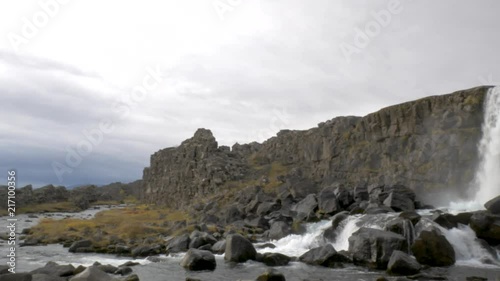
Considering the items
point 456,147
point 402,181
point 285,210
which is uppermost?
point 456,147

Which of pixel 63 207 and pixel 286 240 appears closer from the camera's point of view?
pixel 286 240

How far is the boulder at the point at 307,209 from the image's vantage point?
5683cm

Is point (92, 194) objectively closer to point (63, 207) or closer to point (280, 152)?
point (63, 207)

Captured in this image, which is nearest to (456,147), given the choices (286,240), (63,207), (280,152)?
(286,240)

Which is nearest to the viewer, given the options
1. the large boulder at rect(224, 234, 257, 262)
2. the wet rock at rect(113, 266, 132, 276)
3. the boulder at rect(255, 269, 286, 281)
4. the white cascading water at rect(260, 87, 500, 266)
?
the boulder at rect(255, 269, 286, 281)

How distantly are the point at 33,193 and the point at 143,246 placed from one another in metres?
108

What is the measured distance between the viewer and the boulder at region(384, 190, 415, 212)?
51.9m

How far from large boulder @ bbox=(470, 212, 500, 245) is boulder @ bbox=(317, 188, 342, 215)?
23.6 meters

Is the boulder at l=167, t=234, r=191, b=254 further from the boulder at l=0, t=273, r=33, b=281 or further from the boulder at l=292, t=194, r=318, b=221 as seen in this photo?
the boulder at l=0, t=273, r=33, b=281

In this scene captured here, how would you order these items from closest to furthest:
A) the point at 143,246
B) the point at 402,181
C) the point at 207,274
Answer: the point at 207,274 < the point at 143,246 < the point at 402,181

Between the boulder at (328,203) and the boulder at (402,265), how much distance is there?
28.1 metres

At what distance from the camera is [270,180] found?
97.4 m

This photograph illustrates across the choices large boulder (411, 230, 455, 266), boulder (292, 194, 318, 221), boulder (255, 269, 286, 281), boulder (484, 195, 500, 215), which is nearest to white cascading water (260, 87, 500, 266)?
large boulder (411, 230, 455, 266)

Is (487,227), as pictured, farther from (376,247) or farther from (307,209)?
(307,209)
